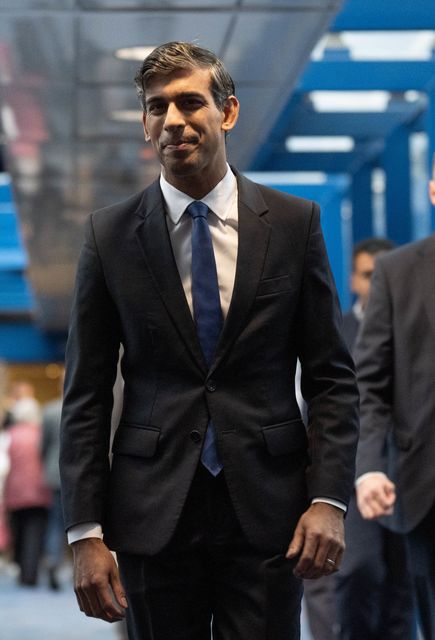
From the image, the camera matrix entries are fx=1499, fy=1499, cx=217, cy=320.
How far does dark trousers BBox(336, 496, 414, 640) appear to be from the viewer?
5152mm

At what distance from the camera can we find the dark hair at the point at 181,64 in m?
2.71

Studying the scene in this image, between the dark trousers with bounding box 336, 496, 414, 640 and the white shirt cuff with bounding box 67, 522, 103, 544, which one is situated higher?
the white shirt cuff with bounding box 67, 522, 103, 544

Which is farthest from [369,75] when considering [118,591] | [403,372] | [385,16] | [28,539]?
[118,591]

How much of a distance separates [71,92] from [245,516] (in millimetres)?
7544

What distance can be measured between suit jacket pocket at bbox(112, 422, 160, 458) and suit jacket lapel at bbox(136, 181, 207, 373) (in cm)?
16

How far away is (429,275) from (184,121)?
4.38 ft

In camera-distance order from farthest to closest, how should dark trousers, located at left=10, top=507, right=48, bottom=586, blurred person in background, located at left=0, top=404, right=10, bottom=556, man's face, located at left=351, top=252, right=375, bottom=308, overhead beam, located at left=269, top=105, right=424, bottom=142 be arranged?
blurred person in background, located at left=0, top=404, right=10, bottom=556 < dark trousers, located at left=10, top=507, right=48, bottom=586 < overhead beam, located at left=269, top=105, right=424, bottom=142 < man's face, located at left=351, top=252, right=375, bottom=308

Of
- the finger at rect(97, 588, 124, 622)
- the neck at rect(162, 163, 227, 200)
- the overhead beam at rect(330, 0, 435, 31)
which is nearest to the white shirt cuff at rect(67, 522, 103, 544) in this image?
the finger at rect(97, 588, 124, 622)

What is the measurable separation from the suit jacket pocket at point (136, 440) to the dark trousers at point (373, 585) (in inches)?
96.9

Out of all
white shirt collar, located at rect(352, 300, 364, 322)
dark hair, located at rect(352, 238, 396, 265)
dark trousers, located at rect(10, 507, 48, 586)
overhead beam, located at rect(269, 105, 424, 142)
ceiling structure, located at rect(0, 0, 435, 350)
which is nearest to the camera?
white shirt collar, located at rect(352, 300, 364, 322)

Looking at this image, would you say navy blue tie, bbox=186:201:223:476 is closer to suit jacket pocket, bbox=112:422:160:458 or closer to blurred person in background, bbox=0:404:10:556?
suit jacket pocket, bbox=112:422:160:458

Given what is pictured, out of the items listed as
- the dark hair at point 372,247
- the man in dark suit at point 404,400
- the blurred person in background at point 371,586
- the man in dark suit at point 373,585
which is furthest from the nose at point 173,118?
the dark hair at point 372,247

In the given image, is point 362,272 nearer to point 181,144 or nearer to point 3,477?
point 181,144

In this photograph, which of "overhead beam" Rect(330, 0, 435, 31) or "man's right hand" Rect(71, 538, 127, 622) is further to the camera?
"overhead beam" Rect(330, 0, 435, 31)
